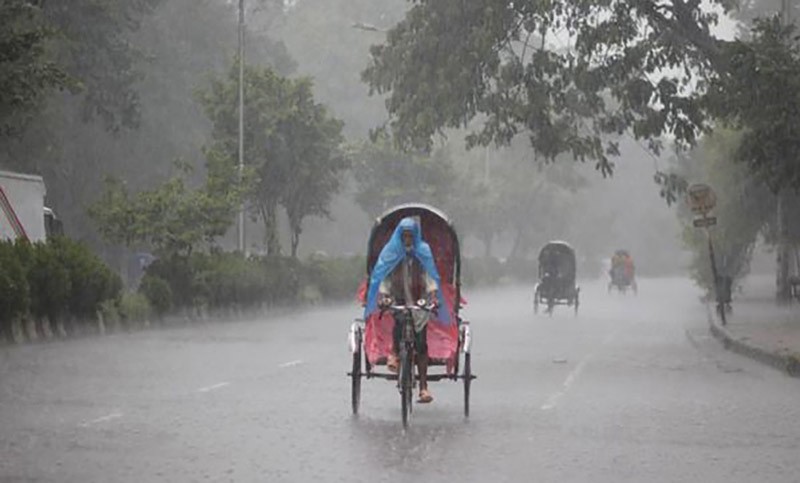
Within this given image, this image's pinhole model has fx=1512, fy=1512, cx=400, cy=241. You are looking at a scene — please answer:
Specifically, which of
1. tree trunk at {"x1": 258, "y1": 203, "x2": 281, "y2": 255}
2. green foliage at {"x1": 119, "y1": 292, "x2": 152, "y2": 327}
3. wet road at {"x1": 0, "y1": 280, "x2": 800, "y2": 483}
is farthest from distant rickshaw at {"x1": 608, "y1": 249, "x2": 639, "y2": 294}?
wet road at {"x1": 0, "y1": 280, "x2": 800, "y2": 483}

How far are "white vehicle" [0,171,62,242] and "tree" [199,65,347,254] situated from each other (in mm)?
16033

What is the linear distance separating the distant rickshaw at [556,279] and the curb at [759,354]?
11.9 m

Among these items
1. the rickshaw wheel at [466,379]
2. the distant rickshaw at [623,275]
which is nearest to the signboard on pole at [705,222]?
the rickshaw wheel at [466,379]

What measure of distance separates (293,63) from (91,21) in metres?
33.7

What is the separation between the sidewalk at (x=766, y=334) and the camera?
77.3 ft

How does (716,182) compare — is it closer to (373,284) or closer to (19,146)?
(19,146)

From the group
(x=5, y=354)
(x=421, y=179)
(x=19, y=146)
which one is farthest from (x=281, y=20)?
(x=5, y=354)

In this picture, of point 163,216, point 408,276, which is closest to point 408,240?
point 408,276

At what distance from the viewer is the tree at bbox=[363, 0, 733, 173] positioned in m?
30.9

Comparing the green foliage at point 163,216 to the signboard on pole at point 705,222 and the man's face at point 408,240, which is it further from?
the man's face at point 408,240

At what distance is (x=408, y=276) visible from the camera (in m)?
14.7

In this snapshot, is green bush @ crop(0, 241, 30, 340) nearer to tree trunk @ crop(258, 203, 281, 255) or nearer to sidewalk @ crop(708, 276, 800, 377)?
sidewalk @ crop(708, 276, 800, 377)

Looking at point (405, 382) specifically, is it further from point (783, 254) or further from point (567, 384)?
point (783, 254)

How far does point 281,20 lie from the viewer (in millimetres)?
110500
